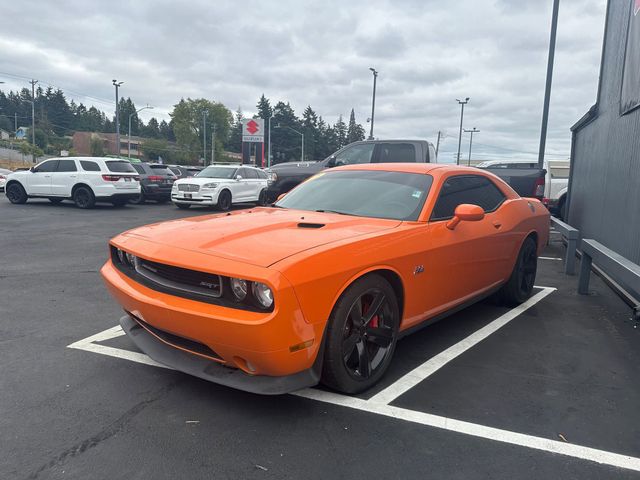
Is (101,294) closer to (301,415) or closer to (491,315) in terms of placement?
(301,415)

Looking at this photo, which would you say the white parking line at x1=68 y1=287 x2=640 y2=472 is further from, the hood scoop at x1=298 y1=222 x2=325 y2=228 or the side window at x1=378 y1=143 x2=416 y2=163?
the side window at x1=378 y1=143 x2=416 y2=163

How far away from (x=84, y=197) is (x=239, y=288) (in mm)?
14691

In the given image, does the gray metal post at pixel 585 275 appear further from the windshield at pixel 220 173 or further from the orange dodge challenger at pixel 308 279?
the windshield at pixel 220 173

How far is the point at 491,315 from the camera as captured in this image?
16.5ft

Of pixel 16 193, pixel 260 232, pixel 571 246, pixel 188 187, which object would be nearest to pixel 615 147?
pixel 571 246

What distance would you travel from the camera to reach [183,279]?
2904mm

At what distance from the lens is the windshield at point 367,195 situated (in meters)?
3.91

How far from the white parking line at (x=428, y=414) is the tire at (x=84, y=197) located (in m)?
12.5

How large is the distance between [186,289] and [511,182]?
29.3ft

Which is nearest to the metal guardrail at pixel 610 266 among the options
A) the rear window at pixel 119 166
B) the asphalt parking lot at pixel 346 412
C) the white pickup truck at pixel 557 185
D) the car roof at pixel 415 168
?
the asphalt parking lot at pixel 346 412

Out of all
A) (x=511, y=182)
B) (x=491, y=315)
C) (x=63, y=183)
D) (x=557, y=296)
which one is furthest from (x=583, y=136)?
(x=63, y=183)

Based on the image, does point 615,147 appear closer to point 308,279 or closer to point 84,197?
point 308,279

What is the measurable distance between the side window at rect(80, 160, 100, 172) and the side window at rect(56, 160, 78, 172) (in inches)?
10.5

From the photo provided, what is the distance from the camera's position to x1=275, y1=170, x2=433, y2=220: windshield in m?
3.91
